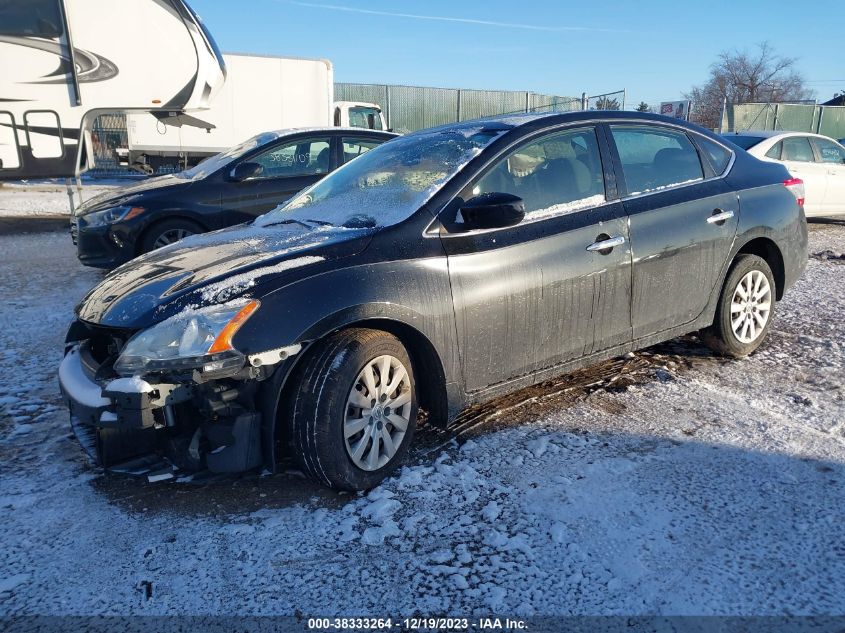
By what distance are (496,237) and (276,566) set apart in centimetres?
185

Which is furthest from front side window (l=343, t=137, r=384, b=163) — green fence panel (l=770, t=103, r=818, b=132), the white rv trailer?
green fence panel (l=770, t=103, r=818, b=132)

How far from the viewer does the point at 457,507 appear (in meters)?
2.89

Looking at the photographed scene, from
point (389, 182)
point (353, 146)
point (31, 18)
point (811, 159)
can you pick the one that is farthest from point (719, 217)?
point (31, 18)

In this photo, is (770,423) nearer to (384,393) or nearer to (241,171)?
(384,393)

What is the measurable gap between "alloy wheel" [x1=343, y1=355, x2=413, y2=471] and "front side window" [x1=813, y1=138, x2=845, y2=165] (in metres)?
10.7

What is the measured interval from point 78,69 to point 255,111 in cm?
951

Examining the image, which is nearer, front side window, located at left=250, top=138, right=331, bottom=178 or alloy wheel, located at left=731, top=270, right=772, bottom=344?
alloy wheel, located at left=731, top=270, right=772, bottom=344

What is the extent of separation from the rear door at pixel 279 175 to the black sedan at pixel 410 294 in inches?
119

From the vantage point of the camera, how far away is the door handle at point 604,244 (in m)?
3.68

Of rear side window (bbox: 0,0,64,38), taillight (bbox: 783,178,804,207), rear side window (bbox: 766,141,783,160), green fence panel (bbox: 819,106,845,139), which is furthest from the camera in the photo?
green fence panel (bbox: 819,106,845,139)

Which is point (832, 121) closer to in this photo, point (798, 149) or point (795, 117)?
point (795, 117)

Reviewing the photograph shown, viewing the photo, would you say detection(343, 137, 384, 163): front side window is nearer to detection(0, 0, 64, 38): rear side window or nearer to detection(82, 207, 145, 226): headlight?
detection(82, 207, 145, 226): headlight

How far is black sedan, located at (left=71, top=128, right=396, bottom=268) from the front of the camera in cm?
679

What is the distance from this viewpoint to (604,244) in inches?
146
